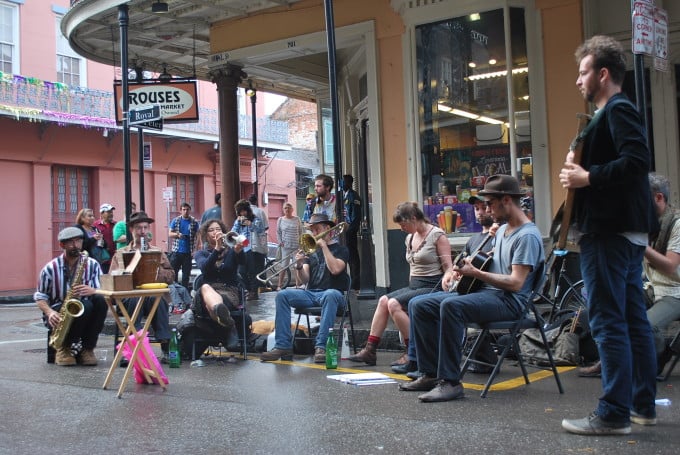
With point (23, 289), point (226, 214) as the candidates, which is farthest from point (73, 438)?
point (23, 289)

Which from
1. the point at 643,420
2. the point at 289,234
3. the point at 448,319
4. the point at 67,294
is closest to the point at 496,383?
the point at 448,319

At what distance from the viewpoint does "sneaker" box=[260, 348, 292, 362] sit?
819cm

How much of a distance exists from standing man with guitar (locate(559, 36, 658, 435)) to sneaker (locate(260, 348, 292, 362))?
398 centimetres

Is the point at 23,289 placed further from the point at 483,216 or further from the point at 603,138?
the point at 603,138

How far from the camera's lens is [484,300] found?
596 centimetres

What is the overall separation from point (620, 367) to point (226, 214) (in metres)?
10.8

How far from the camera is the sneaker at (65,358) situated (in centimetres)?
833

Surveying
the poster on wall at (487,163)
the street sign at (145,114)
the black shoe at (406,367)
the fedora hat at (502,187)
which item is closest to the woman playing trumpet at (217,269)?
the black shoe at (406,367)

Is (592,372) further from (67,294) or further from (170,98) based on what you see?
(170,98)

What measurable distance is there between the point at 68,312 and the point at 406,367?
348 centimetres

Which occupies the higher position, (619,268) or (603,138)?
(603,138)

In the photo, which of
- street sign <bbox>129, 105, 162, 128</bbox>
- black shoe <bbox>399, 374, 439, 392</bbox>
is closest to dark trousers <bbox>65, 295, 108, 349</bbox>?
street sign <bbox>129, 105, 162, 128</bbox>

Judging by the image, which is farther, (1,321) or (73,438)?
(1,321)

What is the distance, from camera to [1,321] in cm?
1409
